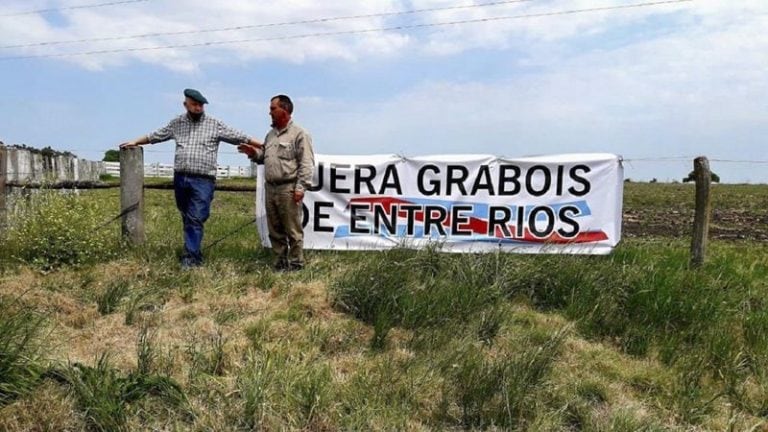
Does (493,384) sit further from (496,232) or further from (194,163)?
(194,163)

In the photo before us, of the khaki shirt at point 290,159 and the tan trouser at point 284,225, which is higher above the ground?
the khaki shirt at point 290,159

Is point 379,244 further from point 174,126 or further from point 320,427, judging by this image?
point 320,427

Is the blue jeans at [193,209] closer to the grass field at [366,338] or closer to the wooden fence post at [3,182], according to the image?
the grass field at [366,338]

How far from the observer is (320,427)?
3400mm

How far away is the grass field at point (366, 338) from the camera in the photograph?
351cm

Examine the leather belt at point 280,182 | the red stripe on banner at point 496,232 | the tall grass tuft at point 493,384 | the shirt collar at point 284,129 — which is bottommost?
the tall grass tuft at point 493,384

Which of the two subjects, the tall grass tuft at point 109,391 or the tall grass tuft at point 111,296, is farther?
the tall grass tuft at point 111,296

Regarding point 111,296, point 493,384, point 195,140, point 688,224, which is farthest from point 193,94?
point 688,224

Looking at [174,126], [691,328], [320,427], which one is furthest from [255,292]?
[691,328]

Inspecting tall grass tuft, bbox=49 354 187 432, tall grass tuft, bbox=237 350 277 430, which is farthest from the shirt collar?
tall grass tuft, bbox=49 354 187 432

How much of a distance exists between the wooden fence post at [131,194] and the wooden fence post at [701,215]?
20.0ft

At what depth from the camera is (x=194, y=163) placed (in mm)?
6355

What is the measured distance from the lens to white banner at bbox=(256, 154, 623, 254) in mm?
7117

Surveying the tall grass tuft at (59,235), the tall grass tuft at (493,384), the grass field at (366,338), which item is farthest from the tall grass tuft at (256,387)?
the tall grass tuft at (59,235)
